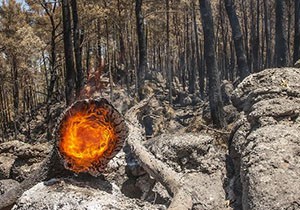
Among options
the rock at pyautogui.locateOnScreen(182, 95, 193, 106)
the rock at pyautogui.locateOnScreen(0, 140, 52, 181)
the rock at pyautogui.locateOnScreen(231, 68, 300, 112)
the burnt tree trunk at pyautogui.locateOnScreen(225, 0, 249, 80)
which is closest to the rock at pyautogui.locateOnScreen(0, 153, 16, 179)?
the rock at pyautogui.locateOnScreen(0, 140, 52, 181)

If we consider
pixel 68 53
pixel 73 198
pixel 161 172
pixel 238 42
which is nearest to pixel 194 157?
pixel 161 172

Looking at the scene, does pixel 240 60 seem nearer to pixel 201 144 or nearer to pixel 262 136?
pixel 201 144

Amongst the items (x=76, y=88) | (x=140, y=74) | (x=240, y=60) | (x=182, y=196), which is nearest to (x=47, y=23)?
(x=140, y=74)

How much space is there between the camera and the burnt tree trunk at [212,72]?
9805 millimetres

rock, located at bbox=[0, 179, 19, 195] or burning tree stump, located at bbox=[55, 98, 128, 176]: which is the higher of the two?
burning tree stump, located at bbox=[55, 98, 128, 176]

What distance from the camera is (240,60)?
1186cm

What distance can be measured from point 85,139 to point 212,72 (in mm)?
6452

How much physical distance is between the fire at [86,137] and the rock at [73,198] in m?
0.23

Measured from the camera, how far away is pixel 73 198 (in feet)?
12.7

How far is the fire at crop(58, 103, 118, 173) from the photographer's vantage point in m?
4.28

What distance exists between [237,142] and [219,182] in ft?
2.37

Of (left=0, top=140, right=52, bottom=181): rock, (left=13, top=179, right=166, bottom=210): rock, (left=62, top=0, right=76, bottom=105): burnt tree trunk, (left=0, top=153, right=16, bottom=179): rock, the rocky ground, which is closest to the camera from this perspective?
(left=13, top=179, right=166, bottom=210): rock

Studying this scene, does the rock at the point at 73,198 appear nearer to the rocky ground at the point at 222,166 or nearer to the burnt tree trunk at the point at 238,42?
the rocky ground at the point at 222,166

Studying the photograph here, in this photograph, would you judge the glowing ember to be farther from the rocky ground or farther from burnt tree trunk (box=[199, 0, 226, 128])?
burnt tree trunk (box=[199, 0, 226, 128])
